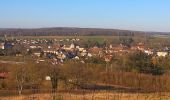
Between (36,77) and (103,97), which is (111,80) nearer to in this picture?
(36,77)

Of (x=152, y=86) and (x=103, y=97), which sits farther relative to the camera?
(x=152, y=86)

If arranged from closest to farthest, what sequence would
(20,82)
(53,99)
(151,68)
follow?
(53,99), (20,82), (151,68)

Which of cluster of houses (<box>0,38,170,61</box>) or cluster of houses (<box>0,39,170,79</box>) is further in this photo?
cluster of houses (<box>0,38,170,61</box>)

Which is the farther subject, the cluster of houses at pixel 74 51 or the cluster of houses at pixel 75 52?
the cluster of houses at pixel 74 51

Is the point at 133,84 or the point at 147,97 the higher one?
the point at 147,97

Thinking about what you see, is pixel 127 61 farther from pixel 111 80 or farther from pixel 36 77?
pixel 36 77

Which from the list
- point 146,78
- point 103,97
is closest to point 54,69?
point 146,78

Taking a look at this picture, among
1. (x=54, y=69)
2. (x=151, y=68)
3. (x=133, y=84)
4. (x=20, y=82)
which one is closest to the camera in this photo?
(x=20, y=82)

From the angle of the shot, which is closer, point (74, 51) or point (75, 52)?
point (75, 52)

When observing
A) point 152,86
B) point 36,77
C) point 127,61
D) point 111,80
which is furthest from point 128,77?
point 36,77
